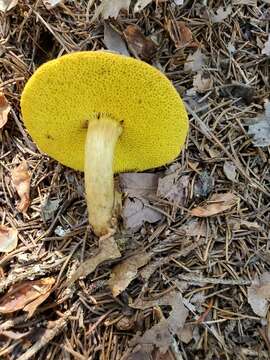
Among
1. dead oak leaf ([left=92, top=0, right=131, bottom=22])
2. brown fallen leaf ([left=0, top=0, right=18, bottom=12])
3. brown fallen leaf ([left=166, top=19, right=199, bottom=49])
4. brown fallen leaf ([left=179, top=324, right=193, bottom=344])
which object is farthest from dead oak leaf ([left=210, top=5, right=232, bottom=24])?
brown fallen leaf ([left=179, top=324, right=193, bottom=344])

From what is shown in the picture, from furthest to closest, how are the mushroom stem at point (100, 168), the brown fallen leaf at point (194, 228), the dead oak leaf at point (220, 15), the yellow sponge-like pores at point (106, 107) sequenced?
the dead oak leaf at point (220, 15) < the brown fallen leaf at point (194, 228) < the mushroom stem at point (100, 168) < the yellow sponge-like pores at point (106, 107)

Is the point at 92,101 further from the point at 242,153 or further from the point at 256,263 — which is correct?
the point at 256,263

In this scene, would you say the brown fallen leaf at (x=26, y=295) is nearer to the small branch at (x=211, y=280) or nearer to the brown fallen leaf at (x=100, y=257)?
the brown fallen leaf at (x=100, y=257)

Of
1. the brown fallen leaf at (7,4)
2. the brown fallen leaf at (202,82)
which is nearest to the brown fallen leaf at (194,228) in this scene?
the brown fallen leaf at (202,82)

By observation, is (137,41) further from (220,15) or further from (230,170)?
(230,170)

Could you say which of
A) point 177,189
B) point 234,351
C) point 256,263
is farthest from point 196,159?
point 234,351

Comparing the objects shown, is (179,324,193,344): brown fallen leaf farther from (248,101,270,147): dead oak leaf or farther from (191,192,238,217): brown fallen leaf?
(248,101,270,147): dead oak leaf
